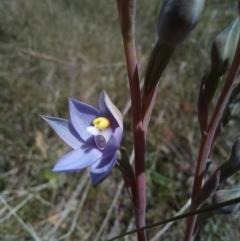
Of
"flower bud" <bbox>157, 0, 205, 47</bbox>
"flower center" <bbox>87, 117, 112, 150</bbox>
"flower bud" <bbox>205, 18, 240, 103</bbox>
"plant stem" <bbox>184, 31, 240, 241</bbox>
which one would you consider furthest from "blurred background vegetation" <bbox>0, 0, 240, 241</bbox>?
"flower bud" <bbox>157, 0, 205, 47</bbox>

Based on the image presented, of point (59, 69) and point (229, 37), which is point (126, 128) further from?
point (229, 37)

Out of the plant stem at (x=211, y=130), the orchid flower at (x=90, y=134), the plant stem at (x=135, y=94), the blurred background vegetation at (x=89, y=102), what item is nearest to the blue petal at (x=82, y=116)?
the orchid flower at (x=90, y=134)

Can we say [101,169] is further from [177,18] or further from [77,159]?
[177,18]

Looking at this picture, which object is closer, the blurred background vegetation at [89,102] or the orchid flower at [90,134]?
the orchid flower at [90,134]

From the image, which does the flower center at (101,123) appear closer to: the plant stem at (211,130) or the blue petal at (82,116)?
the blue petal at (82,116)

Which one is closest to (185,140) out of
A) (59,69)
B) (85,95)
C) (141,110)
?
(85,95)

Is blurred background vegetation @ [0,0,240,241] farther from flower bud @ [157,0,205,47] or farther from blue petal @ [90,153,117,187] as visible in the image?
flower bud @ [157,0,205,47]

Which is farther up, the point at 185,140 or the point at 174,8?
the point at 174,8
